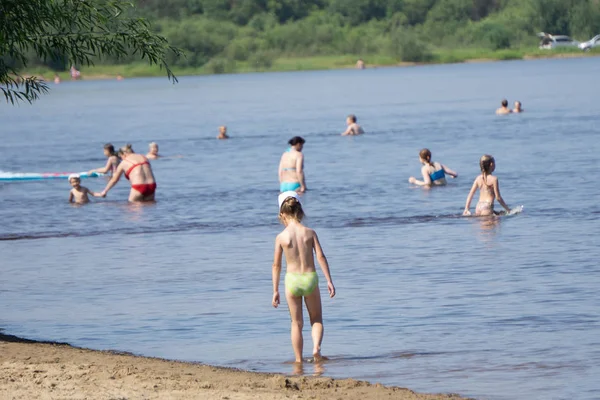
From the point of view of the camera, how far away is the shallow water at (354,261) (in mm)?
10992

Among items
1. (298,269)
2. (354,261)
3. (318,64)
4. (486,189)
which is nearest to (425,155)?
(486,189)

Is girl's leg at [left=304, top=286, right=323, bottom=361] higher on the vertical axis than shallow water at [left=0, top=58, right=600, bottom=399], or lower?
higher

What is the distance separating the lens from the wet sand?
869 cm

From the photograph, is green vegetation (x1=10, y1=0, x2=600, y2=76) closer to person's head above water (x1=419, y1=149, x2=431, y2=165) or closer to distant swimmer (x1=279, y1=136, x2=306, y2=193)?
person's head above water (x1=419, y1=149, x2=431, y2=165)

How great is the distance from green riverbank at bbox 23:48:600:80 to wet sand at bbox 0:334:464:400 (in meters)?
115

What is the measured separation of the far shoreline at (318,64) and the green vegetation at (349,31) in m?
0.11

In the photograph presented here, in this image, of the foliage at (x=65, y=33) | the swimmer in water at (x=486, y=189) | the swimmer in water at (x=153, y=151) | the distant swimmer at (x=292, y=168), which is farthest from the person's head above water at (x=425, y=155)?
the foliage at (x=65, y=33)

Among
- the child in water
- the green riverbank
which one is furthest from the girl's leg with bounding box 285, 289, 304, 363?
the green riverbank

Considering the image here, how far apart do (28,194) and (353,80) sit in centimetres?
7446

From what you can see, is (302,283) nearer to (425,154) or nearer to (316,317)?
(316,317)

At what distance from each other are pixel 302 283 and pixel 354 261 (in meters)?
6.10

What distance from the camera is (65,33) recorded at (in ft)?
39.4

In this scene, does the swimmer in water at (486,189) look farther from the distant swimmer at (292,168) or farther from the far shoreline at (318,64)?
the far shoreline at (318,64)

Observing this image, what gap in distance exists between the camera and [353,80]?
10131 centimetres
